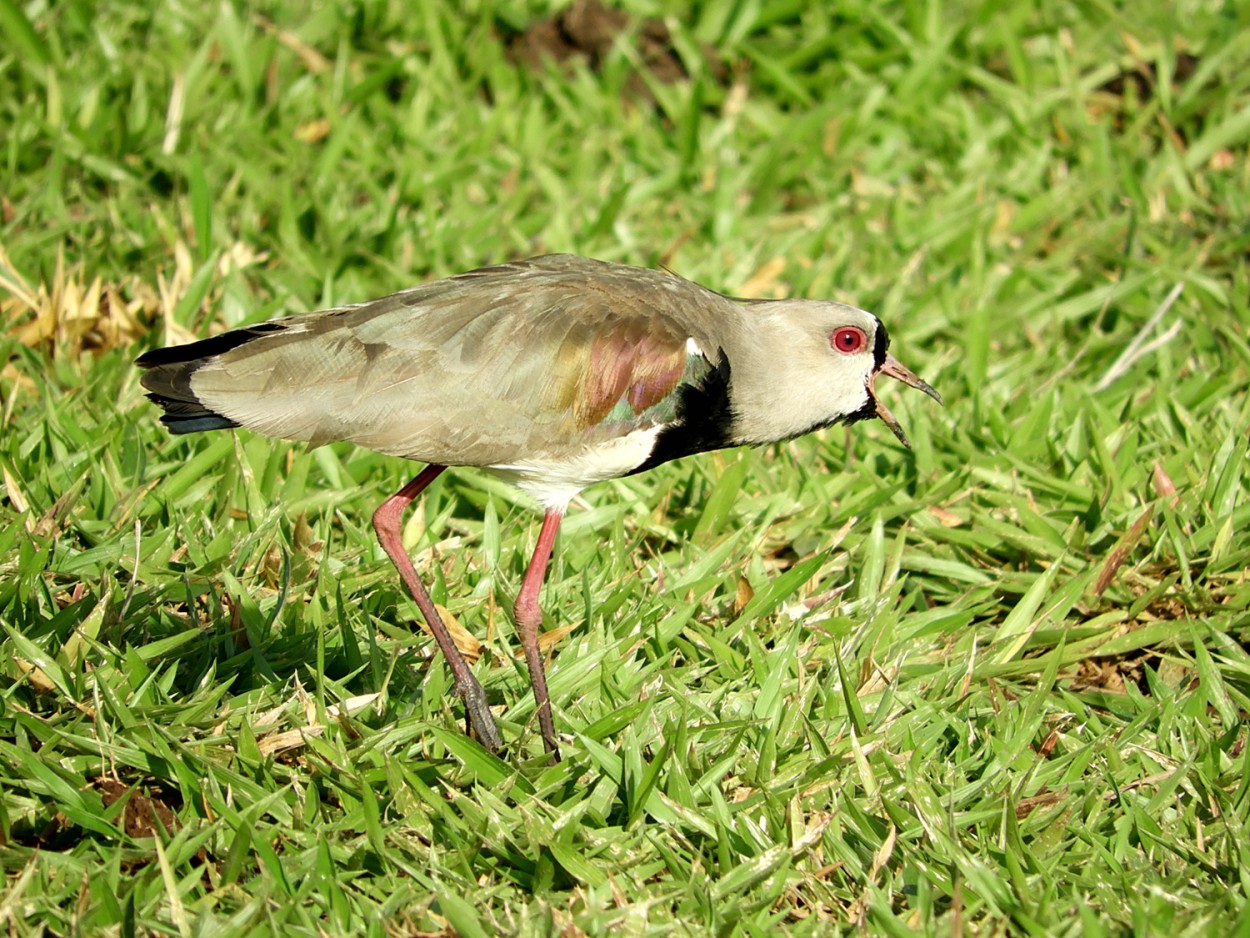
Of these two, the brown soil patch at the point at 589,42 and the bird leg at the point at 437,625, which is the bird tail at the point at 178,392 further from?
the brown soil patch at the point at 589,42

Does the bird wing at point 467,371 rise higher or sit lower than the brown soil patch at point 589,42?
higher

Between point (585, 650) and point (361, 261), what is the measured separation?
8.06 ft

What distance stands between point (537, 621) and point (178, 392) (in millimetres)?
1176

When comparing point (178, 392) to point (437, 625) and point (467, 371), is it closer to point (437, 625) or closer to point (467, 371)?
point (467, 371)

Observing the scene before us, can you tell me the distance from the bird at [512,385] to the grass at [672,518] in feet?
1.39

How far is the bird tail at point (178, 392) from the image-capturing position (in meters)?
3.82

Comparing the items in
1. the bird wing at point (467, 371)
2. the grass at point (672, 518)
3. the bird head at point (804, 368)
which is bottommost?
the grass at point (672, 518)

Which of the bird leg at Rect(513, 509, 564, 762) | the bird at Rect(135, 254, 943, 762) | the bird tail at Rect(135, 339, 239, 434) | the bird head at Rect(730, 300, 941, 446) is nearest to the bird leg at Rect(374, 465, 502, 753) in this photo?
the bird at Rect(135, 254, 943, 762)

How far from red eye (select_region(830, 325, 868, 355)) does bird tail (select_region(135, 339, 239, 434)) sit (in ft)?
6.00

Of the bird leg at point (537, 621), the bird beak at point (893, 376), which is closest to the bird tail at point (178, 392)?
the bird leg at point (537, 621)

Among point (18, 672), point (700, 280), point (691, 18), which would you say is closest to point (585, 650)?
point (18, 672)

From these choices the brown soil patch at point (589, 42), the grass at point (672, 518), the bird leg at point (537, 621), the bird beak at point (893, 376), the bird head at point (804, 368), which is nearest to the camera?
the grass at point (672, 518)

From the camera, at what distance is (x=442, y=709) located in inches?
153

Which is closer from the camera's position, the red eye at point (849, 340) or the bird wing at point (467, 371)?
the bird wing at point (467, 371)
